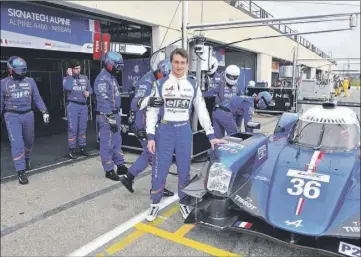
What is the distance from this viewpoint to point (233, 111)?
5465mm

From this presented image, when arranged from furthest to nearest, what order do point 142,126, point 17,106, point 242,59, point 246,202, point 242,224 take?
point 242,59 → point 17,106 → point 142,126 → point 246,202 → point 242,224

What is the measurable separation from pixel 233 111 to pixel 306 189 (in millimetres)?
2896

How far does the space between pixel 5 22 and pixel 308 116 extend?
5512 mm

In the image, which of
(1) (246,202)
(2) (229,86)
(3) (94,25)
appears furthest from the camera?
(3) (94,25)

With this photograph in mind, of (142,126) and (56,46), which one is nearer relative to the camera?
(142,126)

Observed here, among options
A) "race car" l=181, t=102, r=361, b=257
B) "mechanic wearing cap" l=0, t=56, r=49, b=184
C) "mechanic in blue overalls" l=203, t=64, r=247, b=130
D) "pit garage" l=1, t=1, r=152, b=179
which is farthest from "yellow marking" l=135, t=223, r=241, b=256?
"mechanic in blue overalls" l=203, t=64, r=247, b=130

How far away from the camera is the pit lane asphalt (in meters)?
2.72

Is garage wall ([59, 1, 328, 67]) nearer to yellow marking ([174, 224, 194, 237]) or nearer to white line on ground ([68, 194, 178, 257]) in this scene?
white line on ground ([68, 194, 178, 257])

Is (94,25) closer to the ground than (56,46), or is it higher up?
higher up

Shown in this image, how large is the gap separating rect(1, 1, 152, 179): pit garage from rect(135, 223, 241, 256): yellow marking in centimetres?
183

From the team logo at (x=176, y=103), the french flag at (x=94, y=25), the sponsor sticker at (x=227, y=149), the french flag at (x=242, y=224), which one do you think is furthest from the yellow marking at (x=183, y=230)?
the french flag at (x=94, y=25)

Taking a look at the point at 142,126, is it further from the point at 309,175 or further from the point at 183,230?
the point at 309,175

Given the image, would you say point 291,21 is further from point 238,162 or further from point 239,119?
point 238,162

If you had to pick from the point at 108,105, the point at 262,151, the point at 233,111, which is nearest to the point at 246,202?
the point at 262,151
